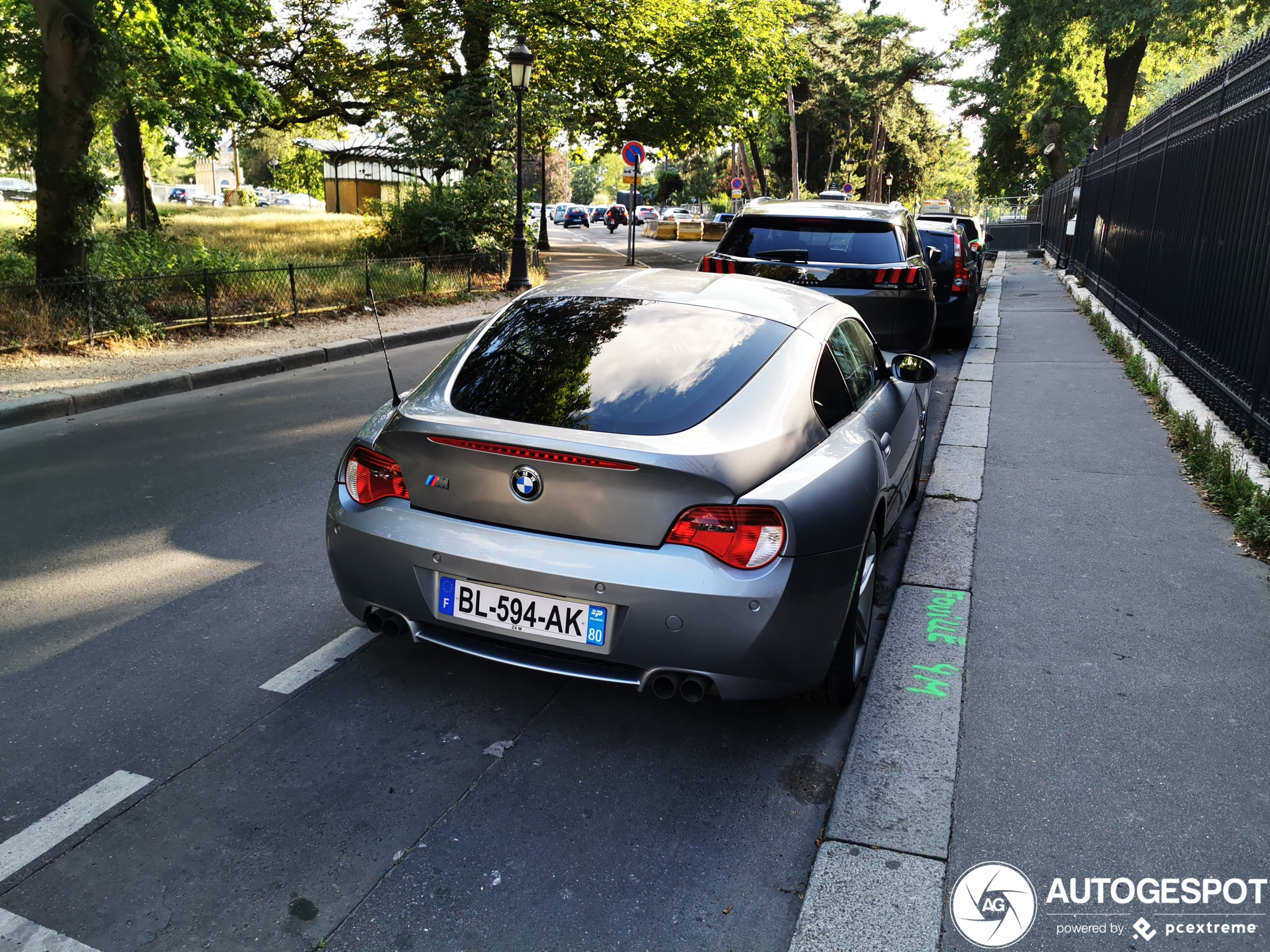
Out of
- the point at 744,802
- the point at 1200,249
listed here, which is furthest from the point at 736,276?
the point at 1200,249

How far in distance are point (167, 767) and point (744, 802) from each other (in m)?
1.92

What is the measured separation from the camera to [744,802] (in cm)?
327

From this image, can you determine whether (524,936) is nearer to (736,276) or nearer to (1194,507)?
(736,276)

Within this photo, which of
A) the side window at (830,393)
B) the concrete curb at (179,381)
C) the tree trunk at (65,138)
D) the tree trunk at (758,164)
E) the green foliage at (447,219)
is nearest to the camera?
the side window at (830,393)

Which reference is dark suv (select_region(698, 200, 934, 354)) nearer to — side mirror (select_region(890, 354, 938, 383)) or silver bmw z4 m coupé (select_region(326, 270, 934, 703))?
side mirror (select_region(890, 354, 938, 383))

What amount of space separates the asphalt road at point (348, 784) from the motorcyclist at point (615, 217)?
196ft

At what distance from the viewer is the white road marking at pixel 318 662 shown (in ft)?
12.9

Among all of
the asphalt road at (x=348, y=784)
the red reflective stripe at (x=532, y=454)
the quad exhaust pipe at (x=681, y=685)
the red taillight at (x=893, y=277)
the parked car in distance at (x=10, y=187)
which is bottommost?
the asphalt road at (x=348, y=784)

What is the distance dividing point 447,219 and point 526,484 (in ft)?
60.4

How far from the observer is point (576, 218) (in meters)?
74.7

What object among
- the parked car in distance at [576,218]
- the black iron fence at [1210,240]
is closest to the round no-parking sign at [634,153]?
the black iron fence at [1210,240]

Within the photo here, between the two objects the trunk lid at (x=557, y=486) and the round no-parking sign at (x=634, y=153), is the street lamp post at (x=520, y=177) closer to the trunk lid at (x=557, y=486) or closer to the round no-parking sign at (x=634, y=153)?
the round no-parking sign at (x=634, y=153)

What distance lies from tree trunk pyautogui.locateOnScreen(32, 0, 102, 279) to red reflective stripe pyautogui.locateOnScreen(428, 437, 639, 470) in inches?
437

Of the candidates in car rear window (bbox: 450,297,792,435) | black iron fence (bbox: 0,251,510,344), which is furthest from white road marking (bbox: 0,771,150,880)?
black iron fence (bbox: 0,251,510,344)
